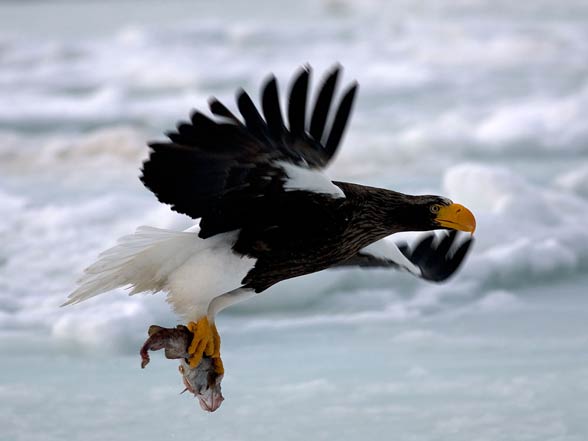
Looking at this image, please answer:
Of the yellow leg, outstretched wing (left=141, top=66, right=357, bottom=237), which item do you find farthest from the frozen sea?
outstretched wing (left=141, top=66, right=357, bottom=237)

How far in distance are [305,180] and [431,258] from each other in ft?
3.97

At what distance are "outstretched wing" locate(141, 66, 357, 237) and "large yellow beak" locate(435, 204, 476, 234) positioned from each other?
49 centimetres

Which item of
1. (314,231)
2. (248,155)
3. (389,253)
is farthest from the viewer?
(389,253)

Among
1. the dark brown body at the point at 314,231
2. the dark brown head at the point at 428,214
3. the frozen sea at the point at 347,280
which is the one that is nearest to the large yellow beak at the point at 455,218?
the dark brown head at the point at 428,214

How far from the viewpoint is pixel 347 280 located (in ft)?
17.9

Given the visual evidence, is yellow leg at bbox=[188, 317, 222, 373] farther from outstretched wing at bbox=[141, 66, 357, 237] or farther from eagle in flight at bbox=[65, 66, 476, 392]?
outstretched wing at bbox=[141, 66, 357, 237]

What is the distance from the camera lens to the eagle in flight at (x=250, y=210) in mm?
3529

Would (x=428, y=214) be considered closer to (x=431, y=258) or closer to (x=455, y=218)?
(x=455, y=218)

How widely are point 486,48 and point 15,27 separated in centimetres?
606

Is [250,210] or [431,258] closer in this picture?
[250,210]

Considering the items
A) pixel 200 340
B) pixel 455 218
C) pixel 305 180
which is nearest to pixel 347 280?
pixel 455 218

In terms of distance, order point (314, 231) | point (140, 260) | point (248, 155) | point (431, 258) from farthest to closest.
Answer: point (431, 258) < point (140, 260) < point (314, 231) < point (248, 155)

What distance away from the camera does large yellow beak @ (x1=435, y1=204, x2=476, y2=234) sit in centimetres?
402

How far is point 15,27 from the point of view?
14578 mm
